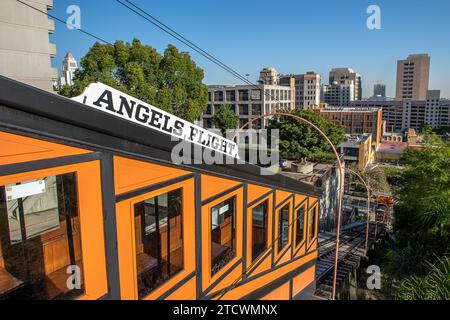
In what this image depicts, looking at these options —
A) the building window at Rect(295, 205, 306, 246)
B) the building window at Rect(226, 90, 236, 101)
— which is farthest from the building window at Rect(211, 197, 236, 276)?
the building window at Rect(226, 90, 236, 101)

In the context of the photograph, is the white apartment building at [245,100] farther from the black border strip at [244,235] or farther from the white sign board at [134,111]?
the white sign board at [134,111]

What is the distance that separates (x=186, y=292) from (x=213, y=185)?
6.82ft

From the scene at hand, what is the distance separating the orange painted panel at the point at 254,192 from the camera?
25.7ft

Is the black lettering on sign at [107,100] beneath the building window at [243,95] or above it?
beneath

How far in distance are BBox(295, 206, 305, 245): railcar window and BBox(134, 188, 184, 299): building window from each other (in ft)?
21.0

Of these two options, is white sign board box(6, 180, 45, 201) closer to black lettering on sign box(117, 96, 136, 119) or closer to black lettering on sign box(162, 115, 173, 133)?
black lettering on sign box(117, 96, 136, 119)

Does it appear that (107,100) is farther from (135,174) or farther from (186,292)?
(186,292)

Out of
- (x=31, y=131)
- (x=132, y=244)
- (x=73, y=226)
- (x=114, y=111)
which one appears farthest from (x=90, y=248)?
(x=114, y=111)

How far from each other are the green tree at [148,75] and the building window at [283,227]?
17848mm

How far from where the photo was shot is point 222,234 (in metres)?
7.13

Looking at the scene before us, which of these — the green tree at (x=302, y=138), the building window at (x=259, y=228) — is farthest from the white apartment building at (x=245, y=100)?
the building window at (x=259, y=228)

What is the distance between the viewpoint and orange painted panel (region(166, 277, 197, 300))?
5.73 metres

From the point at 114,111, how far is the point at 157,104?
72.3ft
